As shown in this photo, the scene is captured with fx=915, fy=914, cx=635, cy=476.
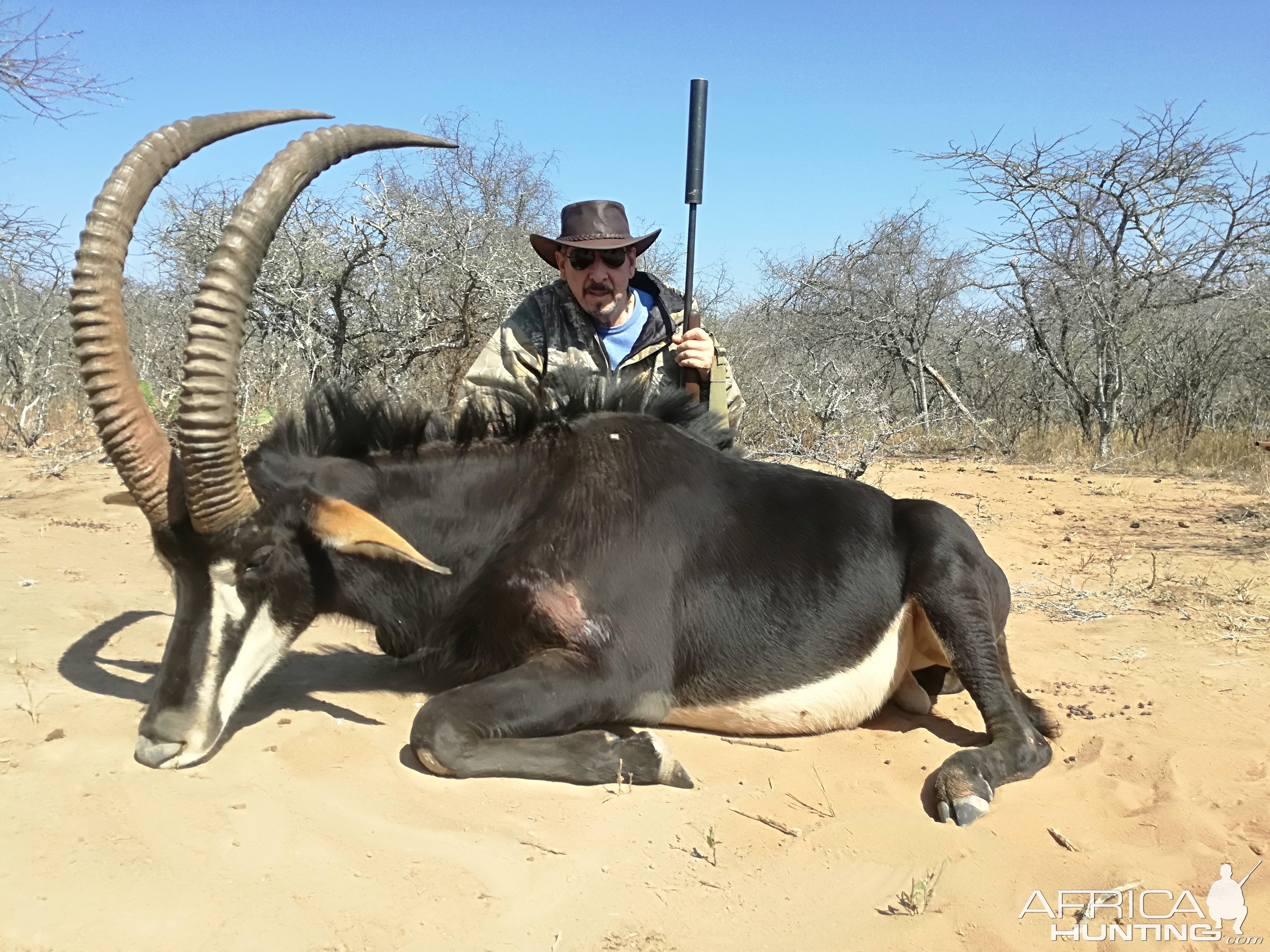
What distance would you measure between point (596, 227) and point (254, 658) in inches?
126

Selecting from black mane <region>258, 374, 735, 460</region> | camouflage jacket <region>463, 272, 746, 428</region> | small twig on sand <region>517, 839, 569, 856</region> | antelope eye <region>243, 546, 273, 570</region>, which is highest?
camouflage jacket <region>463, 272, 746, 428</region>

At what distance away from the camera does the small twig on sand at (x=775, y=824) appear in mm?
3123

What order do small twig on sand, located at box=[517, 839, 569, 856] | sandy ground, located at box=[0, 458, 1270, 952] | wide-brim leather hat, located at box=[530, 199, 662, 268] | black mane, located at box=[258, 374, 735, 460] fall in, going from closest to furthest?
sandy ground, located at box=[0, 458, 1270, 952] < small twig on sand, located at box=[517, 839, 569, 856] < black mane, located at box=[258, 374, 735, 460] < wide-brim leather hat, located at box=[530, 199, 662, 268]

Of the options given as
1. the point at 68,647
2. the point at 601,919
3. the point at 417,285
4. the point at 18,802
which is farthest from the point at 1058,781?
the point at 417,285

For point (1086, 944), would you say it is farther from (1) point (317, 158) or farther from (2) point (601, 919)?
(1) point (317, 158)

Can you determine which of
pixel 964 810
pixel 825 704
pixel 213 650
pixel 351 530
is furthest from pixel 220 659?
pixel 964 810

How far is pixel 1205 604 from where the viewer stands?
20.2 feet

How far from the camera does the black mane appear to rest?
3871 millimetres

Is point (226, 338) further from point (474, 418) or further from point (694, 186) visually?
point (694, 186)

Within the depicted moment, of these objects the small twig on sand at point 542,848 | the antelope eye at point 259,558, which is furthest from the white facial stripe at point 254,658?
the small twig on sand at point 542,848

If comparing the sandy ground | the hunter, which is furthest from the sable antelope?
the hunter

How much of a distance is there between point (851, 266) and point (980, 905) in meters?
17.6

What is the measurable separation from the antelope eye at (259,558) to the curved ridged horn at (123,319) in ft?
0.93

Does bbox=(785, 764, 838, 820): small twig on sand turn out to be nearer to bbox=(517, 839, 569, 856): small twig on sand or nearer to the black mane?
bbox=(517, 839, 569, 856): small twig on sand
